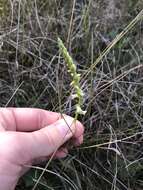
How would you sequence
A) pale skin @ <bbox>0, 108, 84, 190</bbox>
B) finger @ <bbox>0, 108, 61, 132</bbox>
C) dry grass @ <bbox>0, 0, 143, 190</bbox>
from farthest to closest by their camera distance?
dry grass @ <bbox>0, 0, 143, 190</bbox>
finger @ <bbox>0, 108, 61, 132</bbox>
pale skin @ <bbox>0, 108, 84, 190</bbox>

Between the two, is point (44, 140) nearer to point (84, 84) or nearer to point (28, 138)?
point (28, 138)

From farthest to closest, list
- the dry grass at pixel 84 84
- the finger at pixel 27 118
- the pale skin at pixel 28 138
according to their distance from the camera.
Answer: the dry grass at pixel 84 84
the finger at pixel 27 118
the pale skin at pixel 28 138

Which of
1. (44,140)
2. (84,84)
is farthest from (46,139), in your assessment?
(84,84)

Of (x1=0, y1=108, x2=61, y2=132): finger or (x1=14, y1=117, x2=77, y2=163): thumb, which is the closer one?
(x1=14, y1=117, x2=77, y2=163): thumb

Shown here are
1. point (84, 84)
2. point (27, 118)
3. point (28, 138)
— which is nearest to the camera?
point (28, 138)

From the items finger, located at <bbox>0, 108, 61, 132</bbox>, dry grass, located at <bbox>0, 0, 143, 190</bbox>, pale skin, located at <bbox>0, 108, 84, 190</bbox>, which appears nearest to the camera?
pale skin, located at <bbox>0, 108, 84, 190</bbox>

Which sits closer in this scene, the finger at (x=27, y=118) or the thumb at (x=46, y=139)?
the thumb at (x=46, y=139)

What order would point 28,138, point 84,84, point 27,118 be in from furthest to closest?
point 84,84 < point 27,118 < point 28,138
